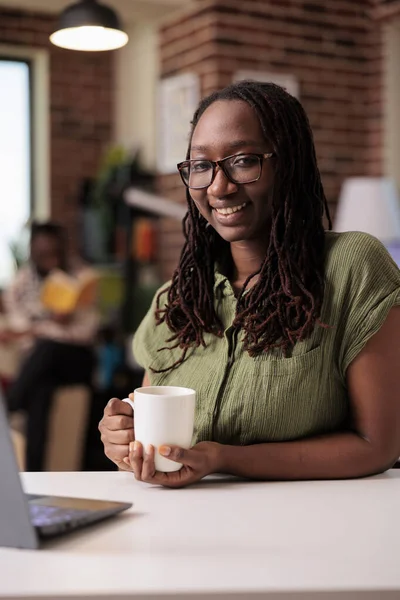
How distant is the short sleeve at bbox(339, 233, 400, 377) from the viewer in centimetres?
118

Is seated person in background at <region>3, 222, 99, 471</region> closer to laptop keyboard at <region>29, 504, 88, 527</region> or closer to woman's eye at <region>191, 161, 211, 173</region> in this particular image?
woman's eye at <region>191, 161, 211, 173</region>

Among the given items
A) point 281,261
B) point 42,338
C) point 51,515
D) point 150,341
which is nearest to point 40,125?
point 42,338

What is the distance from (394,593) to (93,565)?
0.26 meters

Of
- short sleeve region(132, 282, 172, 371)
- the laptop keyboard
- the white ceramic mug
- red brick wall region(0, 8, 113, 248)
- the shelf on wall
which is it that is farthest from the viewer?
red brick wall region(0, 8, 113, 248)

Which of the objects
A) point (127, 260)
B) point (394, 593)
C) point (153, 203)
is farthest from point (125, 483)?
point (127, 260)

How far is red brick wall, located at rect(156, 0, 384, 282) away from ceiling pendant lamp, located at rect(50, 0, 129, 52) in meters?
2.23

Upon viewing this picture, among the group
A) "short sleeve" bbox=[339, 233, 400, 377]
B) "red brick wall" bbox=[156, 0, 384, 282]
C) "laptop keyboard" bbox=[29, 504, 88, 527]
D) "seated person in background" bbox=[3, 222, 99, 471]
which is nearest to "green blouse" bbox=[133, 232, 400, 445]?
"short sleeve" bbox=[339, 233, 400, 377]

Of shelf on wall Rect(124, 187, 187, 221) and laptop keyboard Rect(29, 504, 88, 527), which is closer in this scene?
laptop keyboard Rect(29, 504, 88, 527)

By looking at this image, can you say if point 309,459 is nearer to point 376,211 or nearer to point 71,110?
point 376,211

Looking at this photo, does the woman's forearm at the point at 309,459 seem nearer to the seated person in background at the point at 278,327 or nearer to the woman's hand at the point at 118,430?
the seated person in background at the point at 278,327

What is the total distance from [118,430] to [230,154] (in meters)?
0.42

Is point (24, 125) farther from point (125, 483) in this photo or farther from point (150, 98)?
point (125, 483)

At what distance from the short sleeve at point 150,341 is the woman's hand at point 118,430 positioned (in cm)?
15

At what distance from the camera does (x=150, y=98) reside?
5832 mm
